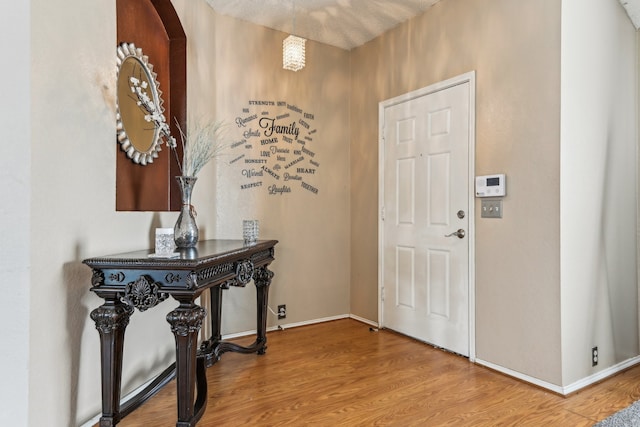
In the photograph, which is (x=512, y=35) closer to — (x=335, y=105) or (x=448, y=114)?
(x=448, y=114)

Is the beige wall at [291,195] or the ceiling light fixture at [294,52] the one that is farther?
the ceiling light fixture at [294,52]

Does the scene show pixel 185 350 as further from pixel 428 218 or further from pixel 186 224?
pixel 428 218

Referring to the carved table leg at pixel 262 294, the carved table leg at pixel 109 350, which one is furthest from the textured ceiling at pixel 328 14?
the carved table leg at pixel 109 350

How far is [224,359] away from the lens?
→ 2.81 m

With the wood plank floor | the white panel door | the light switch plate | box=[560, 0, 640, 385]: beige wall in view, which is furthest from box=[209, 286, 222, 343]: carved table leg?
box=[560, 0, 640, 385]: beige wall

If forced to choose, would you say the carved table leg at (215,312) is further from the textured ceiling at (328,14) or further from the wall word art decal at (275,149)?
the textured ceiling at (328,14)

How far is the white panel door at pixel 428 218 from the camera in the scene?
285 centimetres

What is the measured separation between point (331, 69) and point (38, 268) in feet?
10.1

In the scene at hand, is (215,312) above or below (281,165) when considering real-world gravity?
below

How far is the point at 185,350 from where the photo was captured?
1.71 m

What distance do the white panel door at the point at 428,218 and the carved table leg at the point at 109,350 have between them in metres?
2.21

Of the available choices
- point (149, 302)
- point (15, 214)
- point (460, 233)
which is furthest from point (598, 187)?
point (15, 214)

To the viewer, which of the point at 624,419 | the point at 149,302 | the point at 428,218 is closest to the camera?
the point at 149,302

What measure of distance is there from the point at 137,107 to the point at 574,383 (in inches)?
122
